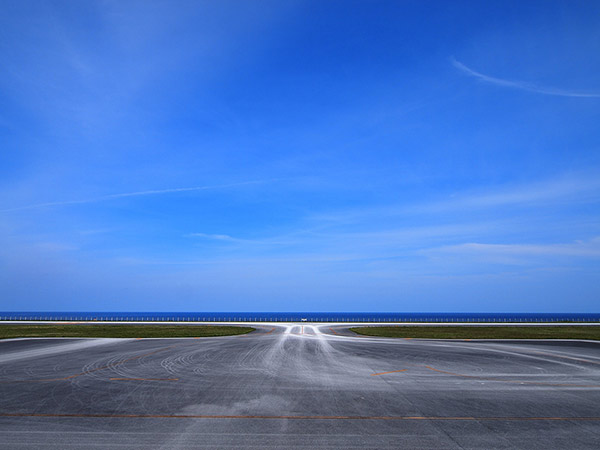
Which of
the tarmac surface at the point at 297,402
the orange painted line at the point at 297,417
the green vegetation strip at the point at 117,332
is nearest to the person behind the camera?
the tarmac surface at the point at 297,402

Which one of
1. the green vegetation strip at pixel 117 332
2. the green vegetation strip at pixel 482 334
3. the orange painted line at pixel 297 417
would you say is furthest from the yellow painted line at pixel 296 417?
the green vegetation strip at pixel 117 332

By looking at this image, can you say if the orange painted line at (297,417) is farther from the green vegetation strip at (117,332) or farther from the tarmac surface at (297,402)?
the green vegetation strip at (117,332)

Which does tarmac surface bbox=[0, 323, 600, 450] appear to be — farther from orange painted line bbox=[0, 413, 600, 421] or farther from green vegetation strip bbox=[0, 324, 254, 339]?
green vegetation strip bbox=[0, 324, 254, 339]

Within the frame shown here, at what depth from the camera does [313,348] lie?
2880 centimetres

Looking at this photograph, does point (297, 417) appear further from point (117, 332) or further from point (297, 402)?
point (117, 332)

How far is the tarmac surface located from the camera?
9828mm

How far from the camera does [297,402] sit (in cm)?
1317

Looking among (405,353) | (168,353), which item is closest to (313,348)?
(405,353)

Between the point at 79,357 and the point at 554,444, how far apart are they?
24.4 metres

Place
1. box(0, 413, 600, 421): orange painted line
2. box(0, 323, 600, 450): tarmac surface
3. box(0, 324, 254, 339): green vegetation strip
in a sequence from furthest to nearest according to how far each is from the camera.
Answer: box(0, 324, 254, 339): green vegetation strip → box(0, 413, 600, 421): orange painted line → box(0, 323, 600, 450): tarmac surface

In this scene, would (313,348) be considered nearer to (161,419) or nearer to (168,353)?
(168,353)

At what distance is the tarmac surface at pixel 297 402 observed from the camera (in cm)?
Result: 983

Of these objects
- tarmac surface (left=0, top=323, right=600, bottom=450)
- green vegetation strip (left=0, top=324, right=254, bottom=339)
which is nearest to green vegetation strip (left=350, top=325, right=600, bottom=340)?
tarmac surface (left=0, top=323, right=600, bottom=450)

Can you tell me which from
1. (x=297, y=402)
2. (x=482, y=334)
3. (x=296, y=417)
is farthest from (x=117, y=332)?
(x=482, y=334)
